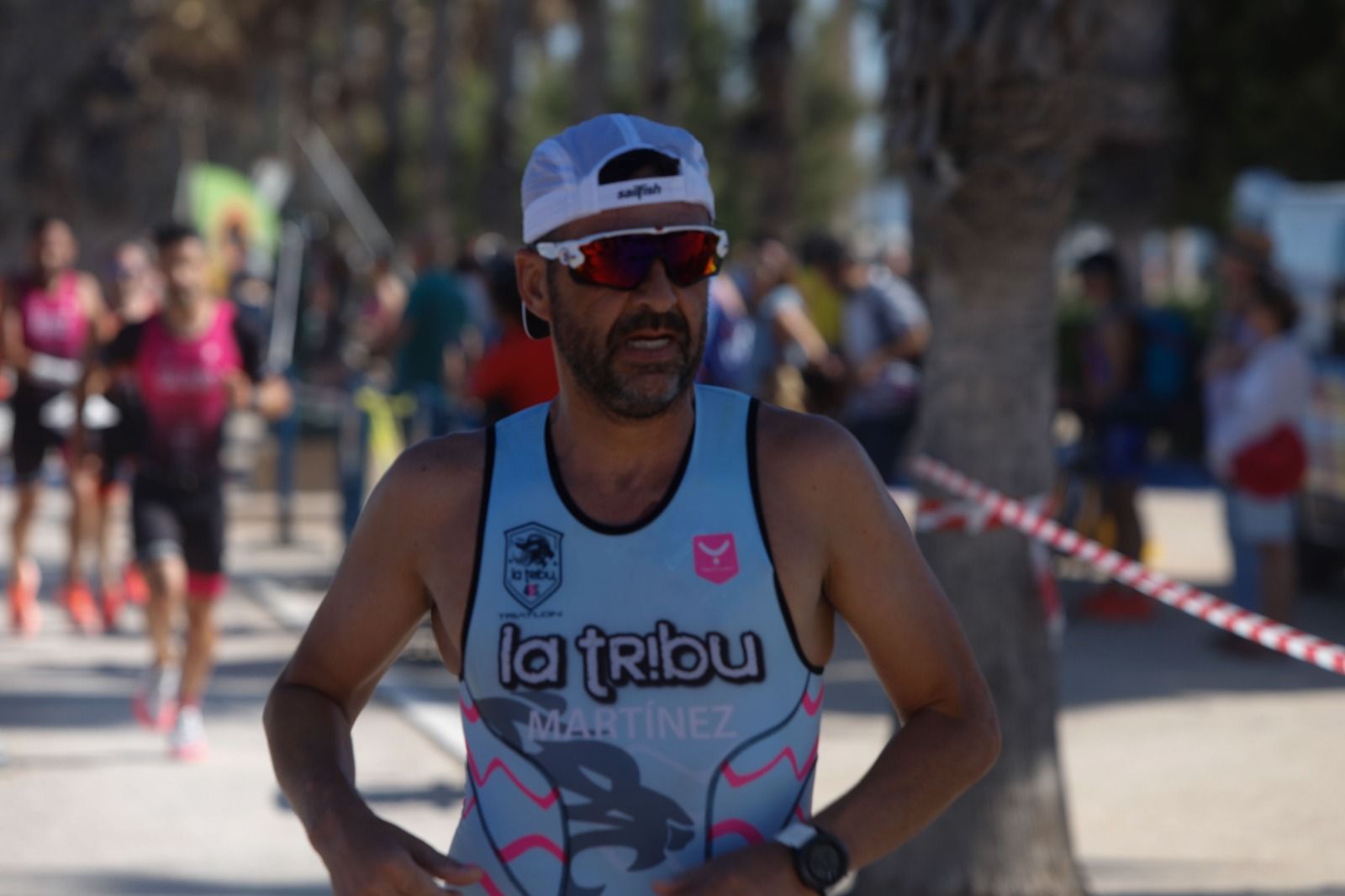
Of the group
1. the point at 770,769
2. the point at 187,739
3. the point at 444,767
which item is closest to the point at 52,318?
the point at 187,739

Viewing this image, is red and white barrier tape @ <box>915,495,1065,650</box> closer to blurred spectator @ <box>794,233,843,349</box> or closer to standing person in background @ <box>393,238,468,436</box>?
standing person in background @ <box>393,238,468,436</box>

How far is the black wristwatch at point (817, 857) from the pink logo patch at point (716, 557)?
32 centimetres

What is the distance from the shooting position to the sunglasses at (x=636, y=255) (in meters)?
2.62

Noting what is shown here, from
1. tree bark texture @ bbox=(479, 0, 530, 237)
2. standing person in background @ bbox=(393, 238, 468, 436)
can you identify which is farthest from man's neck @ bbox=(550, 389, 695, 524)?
tree bark texture @ bbox=(479, 0, 530, 237)

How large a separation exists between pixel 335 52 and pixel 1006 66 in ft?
152

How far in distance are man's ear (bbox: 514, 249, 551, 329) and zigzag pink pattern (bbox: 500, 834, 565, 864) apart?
2.24ft

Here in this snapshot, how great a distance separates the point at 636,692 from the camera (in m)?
2.53

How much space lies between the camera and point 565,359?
2.72 meters

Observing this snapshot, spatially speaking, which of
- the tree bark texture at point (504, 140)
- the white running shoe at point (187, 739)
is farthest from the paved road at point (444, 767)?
the tree bark texture at point (504, 140)

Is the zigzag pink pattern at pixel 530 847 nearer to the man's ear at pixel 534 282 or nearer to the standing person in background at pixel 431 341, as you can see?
the man's ear at pixel 534 282

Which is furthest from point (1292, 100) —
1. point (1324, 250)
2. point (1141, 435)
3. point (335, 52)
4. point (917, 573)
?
point (335, 52)

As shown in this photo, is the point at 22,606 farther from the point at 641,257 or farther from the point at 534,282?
the point at 641,257

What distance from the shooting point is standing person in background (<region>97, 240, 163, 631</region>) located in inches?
354

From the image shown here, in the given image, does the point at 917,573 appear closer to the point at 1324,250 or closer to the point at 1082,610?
the point at 1082,610
